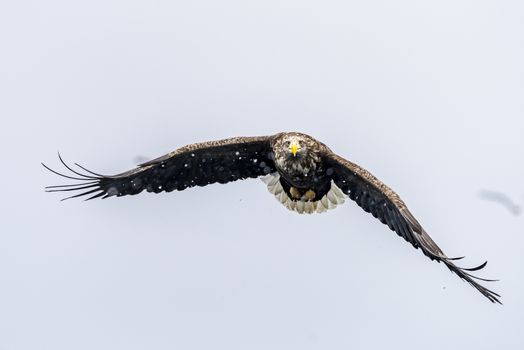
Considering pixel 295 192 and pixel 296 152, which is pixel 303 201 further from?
pixel 296 152

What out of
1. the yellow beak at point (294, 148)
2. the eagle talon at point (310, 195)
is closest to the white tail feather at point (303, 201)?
the eagle talon at point (310, 195)

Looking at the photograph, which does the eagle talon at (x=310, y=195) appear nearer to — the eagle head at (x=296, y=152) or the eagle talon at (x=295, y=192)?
the eagle talon at (x=295, y=192)

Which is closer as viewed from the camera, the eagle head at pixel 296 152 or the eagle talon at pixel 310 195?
the eagle head at pixel 296 152

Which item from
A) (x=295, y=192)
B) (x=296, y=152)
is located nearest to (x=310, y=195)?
(x=295, y=192)

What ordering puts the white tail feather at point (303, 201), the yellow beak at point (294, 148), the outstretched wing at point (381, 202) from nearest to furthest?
the outstretched wing at point (381, 202) < the yellow beak at point (294, 148) < the white tail feather at point (303, 201)

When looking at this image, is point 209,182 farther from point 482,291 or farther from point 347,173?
point 482,291

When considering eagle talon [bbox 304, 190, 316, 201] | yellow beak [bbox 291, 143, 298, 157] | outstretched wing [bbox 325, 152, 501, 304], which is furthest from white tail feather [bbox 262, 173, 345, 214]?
yellow beak [bbox 291, 143, 298, 157]

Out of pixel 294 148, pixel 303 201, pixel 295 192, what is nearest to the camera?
pixel 294 148
